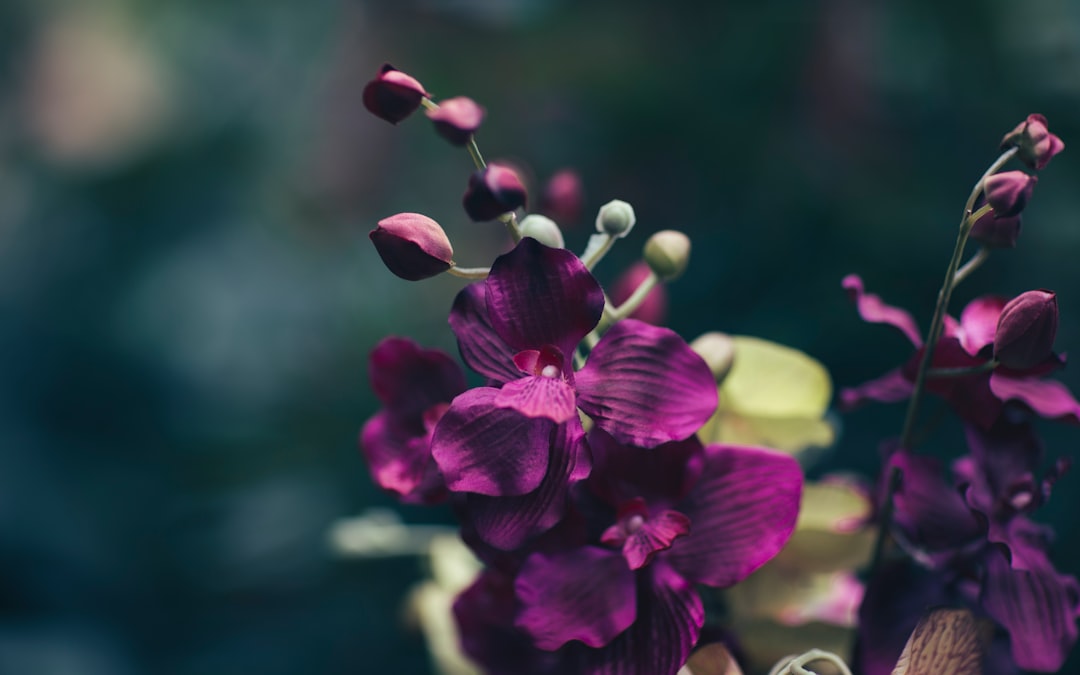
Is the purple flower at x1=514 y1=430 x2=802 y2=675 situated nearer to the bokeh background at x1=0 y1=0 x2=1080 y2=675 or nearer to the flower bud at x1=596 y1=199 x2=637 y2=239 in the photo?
the flower bud at x1=596 y1=199 x2=637 y2=239

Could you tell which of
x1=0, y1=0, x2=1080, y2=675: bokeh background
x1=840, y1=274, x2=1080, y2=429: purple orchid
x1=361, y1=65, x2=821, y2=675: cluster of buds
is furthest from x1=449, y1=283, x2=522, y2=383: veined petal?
x1=0, y1=0, x2=1080, y2=675: bokeh background

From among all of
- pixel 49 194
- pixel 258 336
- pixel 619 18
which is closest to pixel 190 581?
pixel 258 336

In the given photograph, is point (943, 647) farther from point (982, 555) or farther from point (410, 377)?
point (410, 377)

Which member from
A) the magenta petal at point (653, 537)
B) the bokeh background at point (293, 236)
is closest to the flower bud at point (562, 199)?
the magenta petal at point (653, 537)

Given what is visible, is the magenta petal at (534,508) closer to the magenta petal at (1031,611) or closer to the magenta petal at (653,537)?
the magenta petal at (653,537)

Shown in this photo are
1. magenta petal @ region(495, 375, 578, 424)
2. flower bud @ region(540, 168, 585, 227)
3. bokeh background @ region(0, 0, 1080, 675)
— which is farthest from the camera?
bokeh background @ region(0, 0, 1080, 675)
